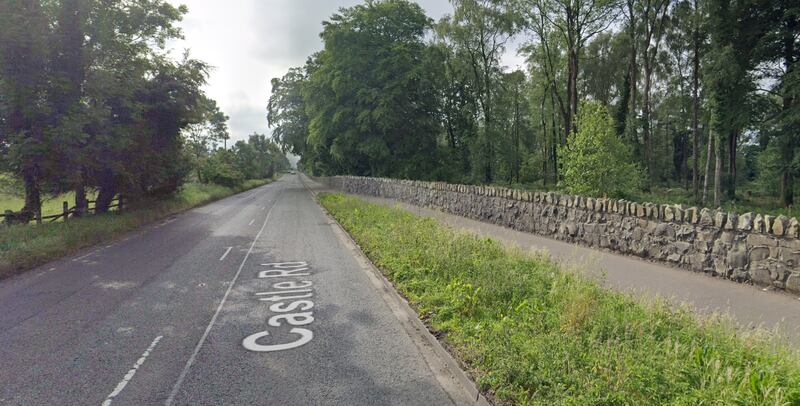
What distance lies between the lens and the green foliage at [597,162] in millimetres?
15219

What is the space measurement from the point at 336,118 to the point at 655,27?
2497cm

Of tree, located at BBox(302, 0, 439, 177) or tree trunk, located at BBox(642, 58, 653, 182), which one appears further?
tree, located at BBox(302, 0, 439, 177)

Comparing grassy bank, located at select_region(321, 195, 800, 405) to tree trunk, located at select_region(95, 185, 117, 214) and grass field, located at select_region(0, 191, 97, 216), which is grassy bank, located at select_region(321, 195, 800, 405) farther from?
tree trunk, located at select_region(95, 185, 117, 214)

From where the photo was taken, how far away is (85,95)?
45.4 ft

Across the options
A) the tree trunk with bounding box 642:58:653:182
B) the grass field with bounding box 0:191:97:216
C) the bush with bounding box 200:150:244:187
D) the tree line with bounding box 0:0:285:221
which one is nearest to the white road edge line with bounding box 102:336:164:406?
the tree line with bounding box 0:0:285:221

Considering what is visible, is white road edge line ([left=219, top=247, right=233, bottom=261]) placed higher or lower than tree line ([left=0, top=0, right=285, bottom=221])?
lower

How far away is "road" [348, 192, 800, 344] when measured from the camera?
197 inches

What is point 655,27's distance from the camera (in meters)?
29.0

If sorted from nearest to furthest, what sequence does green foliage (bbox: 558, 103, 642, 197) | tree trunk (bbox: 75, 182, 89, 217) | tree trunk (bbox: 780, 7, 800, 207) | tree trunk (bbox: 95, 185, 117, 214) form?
green foliage (bbox: 558, 103, 642, 197)
tree trunk (bbox: 75, 182, 89, 217)
tree trunk (bbox: 95, 185, 117, 214)
tree trunk (bbox: 780, 7, 800, 207)

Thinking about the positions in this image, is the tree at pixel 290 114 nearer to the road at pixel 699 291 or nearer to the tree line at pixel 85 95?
the tree line at pixel 85 95

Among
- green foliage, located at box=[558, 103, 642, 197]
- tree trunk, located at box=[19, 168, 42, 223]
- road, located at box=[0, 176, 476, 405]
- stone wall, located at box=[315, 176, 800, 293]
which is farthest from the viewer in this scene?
green foliage, located at box=[558, 103, 642, 197]

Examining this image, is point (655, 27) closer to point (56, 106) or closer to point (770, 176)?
point (770, 176)

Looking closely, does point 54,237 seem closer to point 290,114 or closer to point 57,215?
point 57,215

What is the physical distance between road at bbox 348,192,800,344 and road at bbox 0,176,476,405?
3.86m
